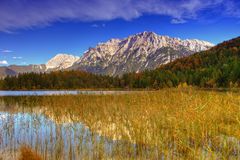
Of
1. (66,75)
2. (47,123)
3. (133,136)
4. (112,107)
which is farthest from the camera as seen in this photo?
(66,75)

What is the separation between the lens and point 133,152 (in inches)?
390

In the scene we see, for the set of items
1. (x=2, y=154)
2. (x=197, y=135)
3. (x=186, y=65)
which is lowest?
(x=2, y=154)

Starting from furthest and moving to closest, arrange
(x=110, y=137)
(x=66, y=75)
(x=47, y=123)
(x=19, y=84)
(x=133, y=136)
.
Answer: (x=66, y=75) → (x=19, y=84) → (x=47, y=123) → (x=110, y=137) → (x=133, y=136)

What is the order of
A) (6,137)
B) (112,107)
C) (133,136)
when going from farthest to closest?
(112,107) < (6,137) < (133,136)

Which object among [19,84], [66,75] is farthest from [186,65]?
[19,84]

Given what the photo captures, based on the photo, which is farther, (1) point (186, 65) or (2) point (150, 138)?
(1) point (186, 65)

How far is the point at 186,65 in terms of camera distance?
500ft

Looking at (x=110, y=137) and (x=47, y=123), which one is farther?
(x=47, y=123)

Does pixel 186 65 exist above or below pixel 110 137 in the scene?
above

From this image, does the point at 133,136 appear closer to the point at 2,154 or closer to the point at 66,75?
the point at 2,154

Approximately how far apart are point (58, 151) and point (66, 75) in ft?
558

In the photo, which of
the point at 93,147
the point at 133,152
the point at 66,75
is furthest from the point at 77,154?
the point at 66,75

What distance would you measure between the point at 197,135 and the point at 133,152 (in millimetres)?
2670

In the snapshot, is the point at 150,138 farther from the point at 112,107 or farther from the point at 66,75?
the point at 66,75
